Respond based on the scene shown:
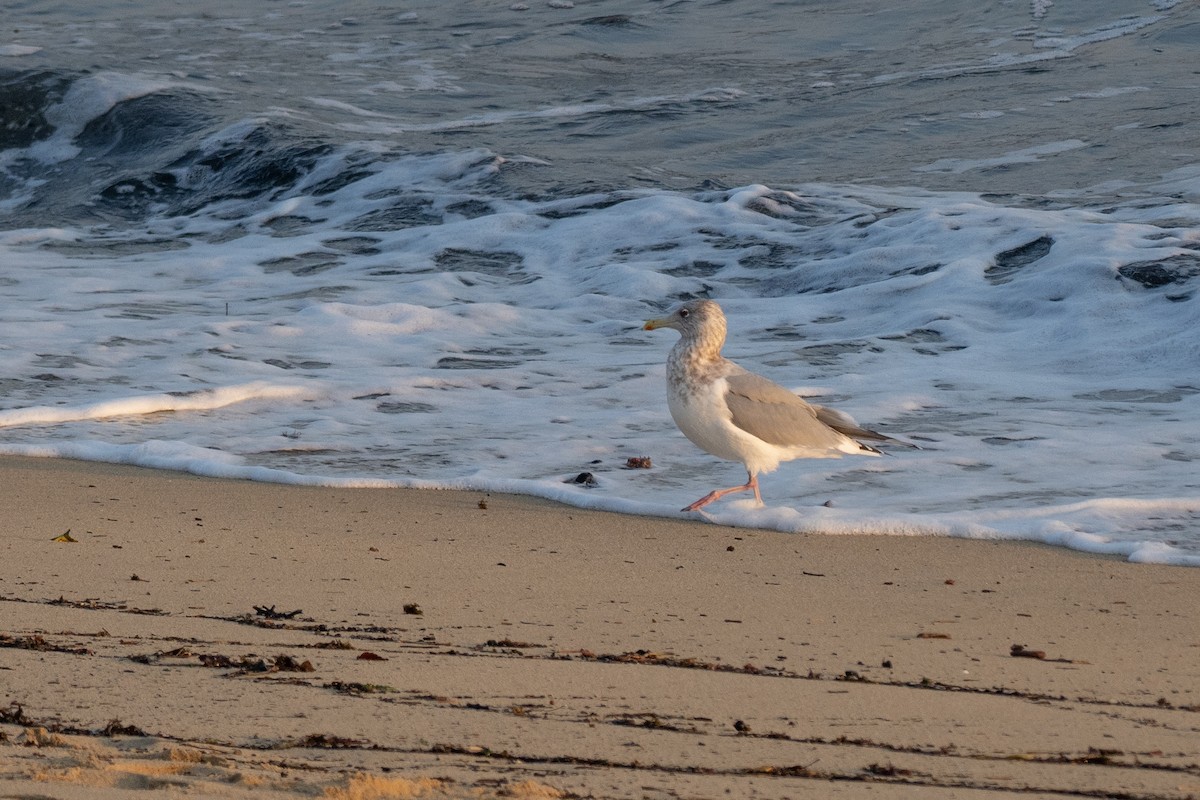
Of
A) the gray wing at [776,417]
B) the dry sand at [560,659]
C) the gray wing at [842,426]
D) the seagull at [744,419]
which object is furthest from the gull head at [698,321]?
the dry sand at [560,659]

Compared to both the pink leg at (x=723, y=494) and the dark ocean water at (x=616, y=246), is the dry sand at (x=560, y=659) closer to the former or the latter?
the pink leg at (x=723, y=494)

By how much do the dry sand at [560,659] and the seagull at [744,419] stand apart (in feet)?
1.35

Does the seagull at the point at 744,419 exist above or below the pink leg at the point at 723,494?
above

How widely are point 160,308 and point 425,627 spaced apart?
641cm

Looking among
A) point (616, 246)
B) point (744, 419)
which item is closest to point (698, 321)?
point (744, 419)

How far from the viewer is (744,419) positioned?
198 inches

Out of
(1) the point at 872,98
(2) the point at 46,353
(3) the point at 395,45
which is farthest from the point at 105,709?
(3) the point at 395,45

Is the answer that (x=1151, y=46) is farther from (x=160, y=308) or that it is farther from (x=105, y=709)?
(x=105, y=709)

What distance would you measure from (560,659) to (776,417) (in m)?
2.19

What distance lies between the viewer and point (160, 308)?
9.12 metres

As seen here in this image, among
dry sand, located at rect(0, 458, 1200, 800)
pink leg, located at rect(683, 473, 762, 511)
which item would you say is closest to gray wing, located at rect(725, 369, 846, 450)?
pink leg, located at rect(683, 473, 762, 511)

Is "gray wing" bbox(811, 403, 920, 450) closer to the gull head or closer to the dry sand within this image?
the gull head

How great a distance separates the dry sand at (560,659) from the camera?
2.32m

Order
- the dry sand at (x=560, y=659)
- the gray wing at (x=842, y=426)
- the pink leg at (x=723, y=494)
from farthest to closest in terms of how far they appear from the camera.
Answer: the gray wing at (x=842, y=426) → the pink leg at (x=723, y=494) → the dry sand at (x=560, y=659)
